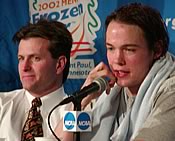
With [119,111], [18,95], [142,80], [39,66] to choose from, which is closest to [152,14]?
[142,80]

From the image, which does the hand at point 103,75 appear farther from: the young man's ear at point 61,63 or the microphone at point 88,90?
the young man's ear at point 61,63

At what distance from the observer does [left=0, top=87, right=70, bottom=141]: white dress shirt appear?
1852 mm

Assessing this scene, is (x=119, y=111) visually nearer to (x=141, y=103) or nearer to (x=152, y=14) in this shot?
(x=141, y=103)

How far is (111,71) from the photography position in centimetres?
142

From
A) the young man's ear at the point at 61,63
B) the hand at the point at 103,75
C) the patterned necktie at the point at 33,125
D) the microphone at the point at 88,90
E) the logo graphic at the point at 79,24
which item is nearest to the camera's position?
the microphone at the point at 88,90

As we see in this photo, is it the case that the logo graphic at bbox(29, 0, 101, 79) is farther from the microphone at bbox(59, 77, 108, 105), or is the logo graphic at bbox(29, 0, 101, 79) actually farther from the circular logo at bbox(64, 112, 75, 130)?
the circular logo at bbox(64, 112, 75, 130)

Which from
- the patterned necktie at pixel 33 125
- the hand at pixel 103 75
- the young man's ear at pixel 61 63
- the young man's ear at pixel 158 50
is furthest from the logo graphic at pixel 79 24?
the young man's ear at pixel 158 50

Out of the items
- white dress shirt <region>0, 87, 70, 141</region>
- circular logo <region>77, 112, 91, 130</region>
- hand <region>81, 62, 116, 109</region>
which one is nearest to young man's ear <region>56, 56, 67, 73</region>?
white dress shirt <region>0, 87, 70, 141</region>

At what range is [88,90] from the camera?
3.99 feet

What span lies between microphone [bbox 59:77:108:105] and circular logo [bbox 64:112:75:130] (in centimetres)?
5

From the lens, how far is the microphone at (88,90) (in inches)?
47.3

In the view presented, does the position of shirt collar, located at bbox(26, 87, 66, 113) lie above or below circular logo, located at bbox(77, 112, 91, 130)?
below

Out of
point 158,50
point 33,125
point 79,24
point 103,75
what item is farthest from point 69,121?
point 79,24

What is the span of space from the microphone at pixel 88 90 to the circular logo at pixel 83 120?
0.05 metres
